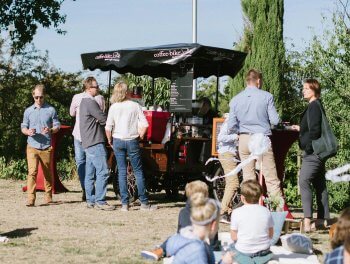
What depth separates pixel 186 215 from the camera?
6.82 meters

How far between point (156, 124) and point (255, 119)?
10.3ft

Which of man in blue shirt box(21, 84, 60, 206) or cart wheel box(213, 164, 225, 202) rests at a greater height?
man in blue shirt box(21, 84, 60, 206)

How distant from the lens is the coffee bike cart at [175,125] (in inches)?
466

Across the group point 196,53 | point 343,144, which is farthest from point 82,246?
point 343,144

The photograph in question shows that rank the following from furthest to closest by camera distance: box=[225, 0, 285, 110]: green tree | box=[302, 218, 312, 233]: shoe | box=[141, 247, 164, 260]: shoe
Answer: box=[225, 0, 285, 110]: green tree, box=[302, 218, 312, 233]: shoe, box=[141, 247, 164, 260]: shoe

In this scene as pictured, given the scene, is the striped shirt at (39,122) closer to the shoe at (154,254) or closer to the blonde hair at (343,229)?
Answer: the shoe at (154,254)

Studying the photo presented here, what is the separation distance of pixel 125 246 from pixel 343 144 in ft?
20.2

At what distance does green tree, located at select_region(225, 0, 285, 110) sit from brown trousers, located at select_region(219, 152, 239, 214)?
7.27 m

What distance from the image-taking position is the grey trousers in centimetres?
897

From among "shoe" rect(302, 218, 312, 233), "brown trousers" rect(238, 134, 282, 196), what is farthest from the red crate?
"shoe" rect(302, 218, 312, 233)

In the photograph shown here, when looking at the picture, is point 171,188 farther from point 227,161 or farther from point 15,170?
point 15,170

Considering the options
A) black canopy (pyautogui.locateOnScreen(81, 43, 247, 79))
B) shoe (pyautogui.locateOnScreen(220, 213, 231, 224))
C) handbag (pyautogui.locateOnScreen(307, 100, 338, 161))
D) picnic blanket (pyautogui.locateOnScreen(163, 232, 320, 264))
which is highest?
black canopy (pyautogui.locateOnScreen(81, 43, 247, 79))

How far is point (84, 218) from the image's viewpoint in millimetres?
9977

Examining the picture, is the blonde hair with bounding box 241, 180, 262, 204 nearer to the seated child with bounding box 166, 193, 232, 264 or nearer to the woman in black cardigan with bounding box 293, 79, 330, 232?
the seated child with bounding box 166, 193, 232, 264
